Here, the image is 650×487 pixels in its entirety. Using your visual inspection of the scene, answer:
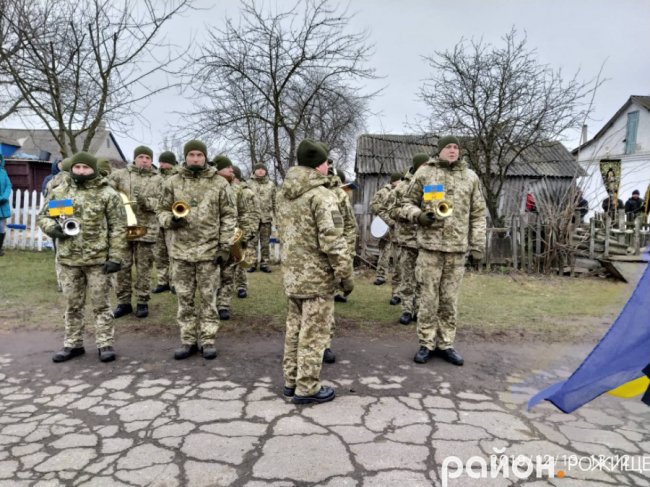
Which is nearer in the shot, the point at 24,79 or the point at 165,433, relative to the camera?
the point at 165,433

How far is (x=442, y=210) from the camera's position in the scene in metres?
4.52

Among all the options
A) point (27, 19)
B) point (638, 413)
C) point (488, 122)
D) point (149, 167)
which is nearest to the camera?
point (638, 413)

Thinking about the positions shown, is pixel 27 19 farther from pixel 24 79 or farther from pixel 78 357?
pixel 78 357

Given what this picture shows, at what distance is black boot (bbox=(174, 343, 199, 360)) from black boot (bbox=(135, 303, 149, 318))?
1581mm

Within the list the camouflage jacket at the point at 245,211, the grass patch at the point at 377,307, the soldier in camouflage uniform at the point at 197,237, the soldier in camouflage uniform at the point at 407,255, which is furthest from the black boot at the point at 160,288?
the soldier in camouflage uniform at the point at 407,255

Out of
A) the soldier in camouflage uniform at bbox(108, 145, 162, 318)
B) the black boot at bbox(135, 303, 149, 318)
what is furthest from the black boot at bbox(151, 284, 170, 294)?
the black boot at bbox(135, 303, 149, 318)

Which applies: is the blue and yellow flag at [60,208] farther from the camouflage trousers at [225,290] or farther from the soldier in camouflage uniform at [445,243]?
the soldier in camouflage uniform at [445,243]

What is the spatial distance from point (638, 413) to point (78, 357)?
5.09m

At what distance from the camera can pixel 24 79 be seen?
8.92 m

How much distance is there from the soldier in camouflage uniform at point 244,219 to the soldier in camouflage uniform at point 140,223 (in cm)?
119

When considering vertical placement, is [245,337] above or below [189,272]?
below

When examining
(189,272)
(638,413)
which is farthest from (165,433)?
(638,413)

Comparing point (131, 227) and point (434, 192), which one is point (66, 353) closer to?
point (131, 227)

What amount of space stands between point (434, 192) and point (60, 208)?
147 inches
